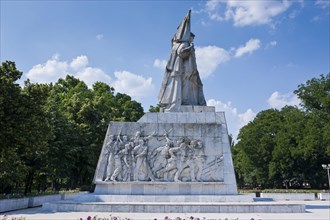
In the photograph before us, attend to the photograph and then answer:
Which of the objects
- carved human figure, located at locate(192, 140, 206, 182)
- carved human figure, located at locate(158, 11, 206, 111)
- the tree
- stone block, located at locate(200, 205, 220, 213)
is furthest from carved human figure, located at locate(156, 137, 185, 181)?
the tree

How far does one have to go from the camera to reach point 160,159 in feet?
50.7

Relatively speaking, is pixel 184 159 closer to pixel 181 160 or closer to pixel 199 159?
pixel 181 160

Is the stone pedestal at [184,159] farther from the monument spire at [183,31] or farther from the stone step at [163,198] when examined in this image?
the monument spire at [183,31]

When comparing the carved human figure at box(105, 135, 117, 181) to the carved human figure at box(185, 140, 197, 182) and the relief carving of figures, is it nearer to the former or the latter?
the relief carving of figures

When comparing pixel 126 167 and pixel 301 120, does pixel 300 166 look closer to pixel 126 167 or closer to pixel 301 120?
pixel 301 120

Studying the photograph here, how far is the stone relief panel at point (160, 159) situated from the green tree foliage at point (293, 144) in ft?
72.5

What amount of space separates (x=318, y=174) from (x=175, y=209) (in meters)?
29.4

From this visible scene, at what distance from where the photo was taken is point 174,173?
15258mm

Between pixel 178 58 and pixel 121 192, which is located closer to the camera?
pixel 121 192

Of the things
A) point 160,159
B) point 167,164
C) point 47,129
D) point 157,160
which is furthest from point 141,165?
point 47,129

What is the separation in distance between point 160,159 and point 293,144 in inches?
1054

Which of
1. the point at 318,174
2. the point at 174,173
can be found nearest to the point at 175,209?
the point at 174,173

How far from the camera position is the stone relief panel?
15234 millimetres

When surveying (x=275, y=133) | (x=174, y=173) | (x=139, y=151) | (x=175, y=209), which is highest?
(x=275, y=133)
